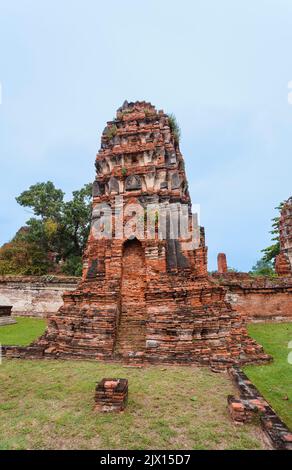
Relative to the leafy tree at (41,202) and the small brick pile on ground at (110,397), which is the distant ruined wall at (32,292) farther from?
the small brick pile on ground at (110,397)

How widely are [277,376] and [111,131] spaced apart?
10.7 metres

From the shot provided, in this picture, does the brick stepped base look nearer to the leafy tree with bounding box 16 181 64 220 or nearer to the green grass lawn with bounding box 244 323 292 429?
the green grass lawn with bounding box 244 323 292 429

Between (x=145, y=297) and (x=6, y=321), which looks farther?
(x=6, y=321)

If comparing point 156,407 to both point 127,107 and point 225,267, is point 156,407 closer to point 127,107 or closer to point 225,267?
point 127,107

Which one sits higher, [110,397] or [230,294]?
[230,294]

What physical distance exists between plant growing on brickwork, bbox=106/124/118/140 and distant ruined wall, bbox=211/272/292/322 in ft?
30.9

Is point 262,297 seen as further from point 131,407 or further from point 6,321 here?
point 6,321

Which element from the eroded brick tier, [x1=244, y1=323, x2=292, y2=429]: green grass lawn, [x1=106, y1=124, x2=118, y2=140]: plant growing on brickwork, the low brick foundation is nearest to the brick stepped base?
the eroded brick tier

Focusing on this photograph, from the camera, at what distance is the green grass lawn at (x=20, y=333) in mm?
10204

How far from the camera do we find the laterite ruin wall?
15.0 meters

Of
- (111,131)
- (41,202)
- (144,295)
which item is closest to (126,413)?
(144,295)

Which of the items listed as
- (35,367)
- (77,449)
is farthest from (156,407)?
(35,367)

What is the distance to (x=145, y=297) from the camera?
8.90m

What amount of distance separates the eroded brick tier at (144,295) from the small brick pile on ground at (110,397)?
2.46 meters
